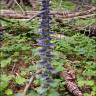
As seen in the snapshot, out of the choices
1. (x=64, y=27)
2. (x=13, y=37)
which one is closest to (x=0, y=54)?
(x=13, y=37)

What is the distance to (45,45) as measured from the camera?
4.34m


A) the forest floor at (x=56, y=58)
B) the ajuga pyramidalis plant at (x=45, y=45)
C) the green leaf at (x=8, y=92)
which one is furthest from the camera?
the forest floor at (x=56, y=58)

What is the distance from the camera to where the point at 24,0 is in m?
13.8

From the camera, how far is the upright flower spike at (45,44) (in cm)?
411

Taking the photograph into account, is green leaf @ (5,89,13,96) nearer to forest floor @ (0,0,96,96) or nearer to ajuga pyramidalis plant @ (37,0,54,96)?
forest floor @ (0,0,96,96)

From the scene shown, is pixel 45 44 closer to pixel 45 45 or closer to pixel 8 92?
pixel 45 45

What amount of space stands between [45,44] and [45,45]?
16 millimetres

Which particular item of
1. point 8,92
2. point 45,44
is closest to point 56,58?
point 8,92

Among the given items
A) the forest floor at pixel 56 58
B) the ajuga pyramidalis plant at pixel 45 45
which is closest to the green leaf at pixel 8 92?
the forest floor at pixel 56 58

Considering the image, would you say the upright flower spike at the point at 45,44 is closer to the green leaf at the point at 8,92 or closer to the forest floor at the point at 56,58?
the forest floor at the point at 56,58

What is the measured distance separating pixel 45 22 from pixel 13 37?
2.97 metres

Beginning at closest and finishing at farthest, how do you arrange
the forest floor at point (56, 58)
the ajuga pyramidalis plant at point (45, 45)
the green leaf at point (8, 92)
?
the ajuga pyramidalis plant at point (45, 45)
the green leaf at point (8, 92)
the forest floor at point (56, 58)

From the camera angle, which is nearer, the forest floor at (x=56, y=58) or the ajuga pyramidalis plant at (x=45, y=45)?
the ajuga pyramidalis plant at (x=45, y=45)

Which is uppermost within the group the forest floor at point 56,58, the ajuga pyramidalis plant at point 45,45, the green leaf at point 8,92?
the ajuga pyramidalis plant at point 45,45
